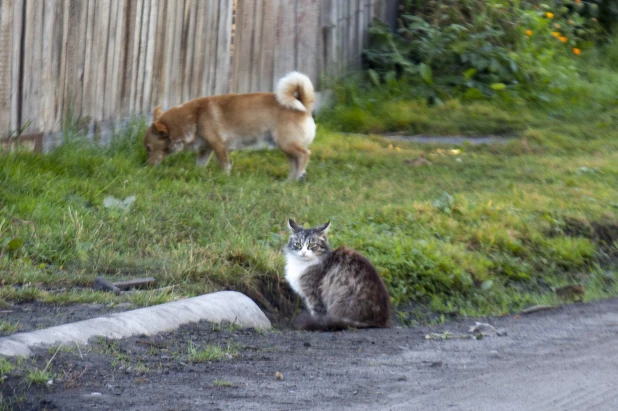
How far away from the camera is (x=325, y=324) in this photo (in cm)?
624

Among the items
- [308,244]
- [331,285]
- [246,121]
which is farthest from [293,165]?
[331,285]

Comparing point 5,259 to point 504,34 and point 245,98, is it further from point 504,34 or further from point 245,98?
point 504,34

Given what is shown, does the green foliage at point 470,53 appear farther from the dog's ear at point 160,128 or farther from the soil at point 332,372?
the soil at point 332,372

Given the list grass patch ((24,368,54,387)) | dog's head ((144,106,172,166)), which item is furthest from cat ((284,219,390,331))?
dog's head ((144,106,172,166))

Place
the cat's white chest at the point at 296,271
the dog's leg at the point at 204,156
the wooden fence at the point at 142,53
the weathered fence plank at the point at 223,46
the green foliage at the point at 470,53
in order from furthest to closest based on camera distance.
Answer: the green foliage at the point at 470,53, the weathered fence plank at the point at 223,46, the dog's leg at the point at 204,156, the wooden fence at the point at 142,53, the cat's white chest at the point at 296,271

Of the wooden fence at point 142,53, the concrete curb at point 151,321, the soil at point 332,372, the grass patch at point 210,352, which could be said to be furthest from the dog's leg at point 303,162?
the grass patch at point 210,352

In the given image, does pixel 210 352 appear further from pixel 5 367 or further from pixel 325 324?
pixel 325 324

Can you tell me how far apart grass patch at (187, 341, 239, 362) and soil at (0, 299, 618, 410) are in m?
0.02

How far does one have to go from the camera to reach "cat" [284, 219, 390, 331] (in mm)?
6344

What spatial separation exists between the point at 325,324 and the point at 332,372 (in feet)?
4.87

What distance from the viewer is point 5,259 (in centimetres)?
643

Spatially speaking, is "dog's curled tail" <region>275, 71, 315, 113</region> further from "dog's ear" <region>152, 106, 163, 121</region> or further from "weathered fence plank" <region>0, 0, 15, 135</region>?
"weathered fence plank" <region>0, 0, 15, 135</region>

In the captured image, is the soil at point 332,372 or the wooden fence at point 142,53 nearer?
the soil at point 332,372

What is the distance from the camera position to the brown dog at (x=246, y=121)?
10289 mm
